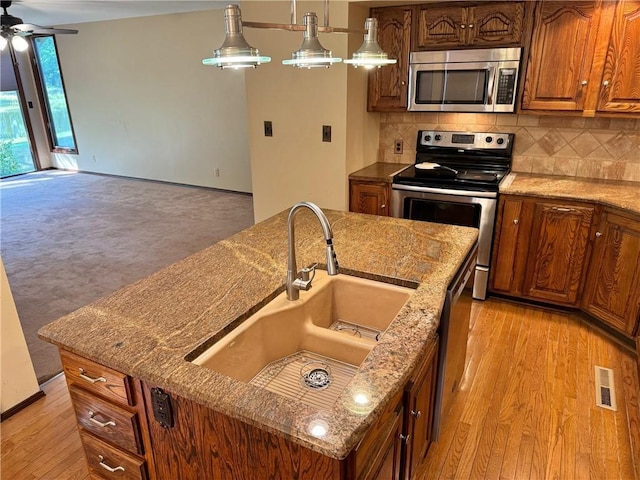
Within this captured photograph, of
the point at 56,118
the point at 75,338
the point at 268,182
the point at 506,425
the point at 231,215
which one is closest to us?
the point at 75,338

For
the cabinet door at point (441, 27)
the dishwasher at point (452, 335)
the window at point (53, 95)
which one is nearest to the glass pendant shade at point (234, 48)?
the dishwasher at point (452, 335)

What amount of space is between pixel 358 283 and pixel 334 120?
1.98 m

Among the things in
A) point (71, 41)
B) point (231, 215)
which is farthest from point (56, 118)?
point (231, 215)

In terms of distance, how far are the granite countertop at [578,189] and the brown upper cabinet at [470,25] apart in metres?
1.00

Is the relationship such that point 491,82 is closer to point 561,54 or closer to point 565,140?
point 561,54

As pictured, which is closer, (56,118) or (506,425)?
(506,425)

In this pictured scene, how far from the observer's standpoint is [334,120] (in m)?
3.41

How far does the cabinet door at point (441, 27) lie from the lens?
317 centimetres

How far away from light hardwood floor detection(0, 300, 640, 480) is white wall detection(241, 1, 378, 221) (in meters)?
1.72

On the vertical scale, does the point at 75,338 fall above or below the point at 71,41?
below

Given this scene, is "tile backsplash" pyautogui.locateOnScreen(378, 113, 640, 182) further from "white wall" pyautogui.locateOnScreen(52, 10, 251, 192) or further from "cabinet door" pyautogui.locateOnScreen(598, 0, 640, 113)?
"white wall" pyautogui.locateOnScreen(52, 10, 251, 192)

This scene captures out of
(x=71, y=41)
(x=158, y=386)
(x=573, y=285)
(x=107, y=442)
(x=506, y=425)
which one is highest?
(x=71, y=41)

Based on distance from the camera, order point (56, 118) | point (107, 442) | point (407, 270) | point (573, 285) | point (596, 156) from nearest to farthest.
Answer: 1. point (107, 442)
2. point (407, 270)
3. point (573, 285)
4. point (596, 156)
5. point (56, 118)

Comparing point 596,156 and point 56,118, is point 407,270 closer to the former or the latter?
point 596,156
